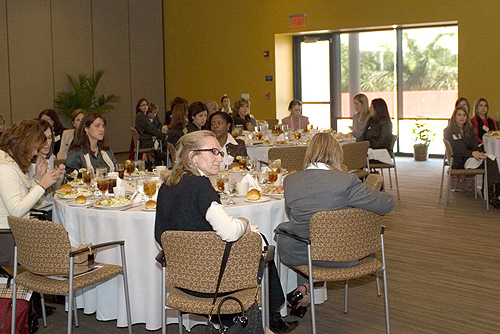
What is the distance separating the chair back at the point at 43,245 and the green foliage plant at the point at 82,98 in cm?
1075

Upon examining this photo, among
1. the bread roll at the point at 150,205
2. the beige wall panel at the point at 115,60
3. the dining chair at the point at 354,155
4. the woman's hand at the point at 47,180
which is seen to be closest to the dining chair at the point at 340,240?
the bread roll at the point at 150,205

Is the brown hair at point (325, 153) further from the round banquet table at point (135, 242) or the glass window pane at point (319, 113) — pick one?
the glass window pane at point (319, 113)

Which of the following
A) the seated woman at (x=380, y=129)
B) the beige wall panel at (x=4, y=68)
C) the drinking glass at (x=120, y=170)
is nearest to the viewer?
the drinking glass at (x=120, y=170)

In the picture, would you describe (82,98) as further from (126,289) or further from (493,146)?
(126,289)

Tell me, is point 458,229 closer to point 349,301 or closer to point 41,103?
point 349,301

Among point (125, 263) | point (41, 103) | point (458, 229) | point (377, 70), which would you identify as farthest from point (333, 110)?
point (125, 263)

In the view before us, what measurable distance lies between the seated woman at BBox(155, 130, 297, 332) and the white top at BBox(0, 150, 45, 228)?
1180mm

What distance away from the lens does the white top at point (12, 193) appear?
4.46 metres

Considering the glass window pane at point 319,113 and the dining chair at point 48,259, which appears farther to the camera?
the glass window pane at point 319,113

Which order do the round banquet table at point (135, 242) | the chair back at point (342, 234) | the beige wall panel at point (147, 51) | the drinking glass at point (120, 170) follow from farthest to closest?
the beige wall panel at point (147, 51) → the drinking glass at point (120, 170) → the round banquet table at point (135, 242) → the chair back at point (342, 234)

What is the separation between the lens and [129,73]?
1605 centimetres

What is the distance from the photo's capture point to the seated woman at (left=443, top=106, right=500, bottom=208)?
834cm

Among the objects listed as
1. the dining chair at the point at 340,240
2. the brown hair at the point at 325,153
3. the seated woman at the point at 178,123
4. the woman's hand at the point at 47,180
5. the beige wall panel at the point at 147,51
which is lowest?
the dining chair at the point at 340,240

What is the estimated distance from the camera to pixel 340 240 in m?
3.94
